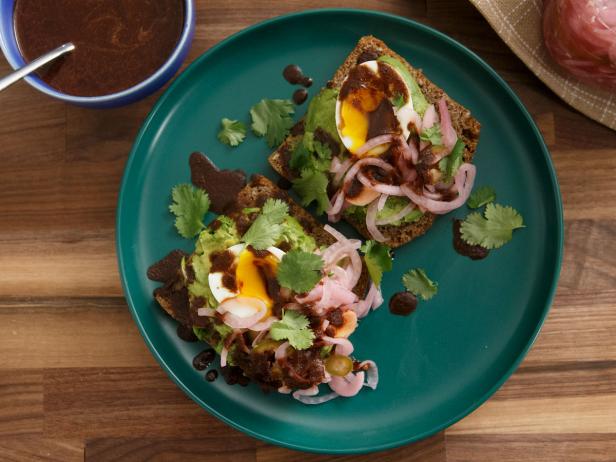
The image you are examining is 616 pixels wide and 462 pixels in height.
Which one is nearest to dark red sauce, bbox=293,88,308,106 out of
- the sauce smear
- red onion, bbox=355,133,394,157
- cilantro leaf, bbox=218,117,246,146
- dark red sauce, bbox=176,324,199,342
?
cilantro leaf, bbox=218,117,246,146

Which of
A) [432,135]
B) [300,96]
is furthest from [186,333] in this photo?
[432,135]

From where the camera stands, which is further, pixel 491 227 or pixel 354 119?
pixel 491 227

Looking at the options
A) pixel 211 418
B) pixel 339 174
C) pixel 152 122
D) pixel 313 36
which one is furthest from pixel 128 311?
pixel 313 36

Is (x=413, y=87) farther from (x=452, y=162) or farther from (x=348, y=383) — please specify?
(x=348, y=383)

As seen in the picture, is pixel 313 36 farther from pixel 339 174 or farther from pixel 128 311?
pixel 128 311

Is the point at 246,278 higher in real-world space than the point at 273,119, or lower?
lower

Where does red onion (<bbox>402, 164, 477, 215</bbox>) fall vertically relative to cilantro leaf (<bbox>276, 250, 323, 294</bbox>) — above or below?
above

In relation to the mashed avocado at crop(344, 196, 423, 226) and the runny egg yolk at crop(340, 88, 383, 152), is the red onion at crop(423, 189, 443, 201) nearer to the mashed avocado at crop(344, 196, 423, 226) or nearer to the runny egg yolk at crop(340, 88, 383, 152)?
the mashed avocado at crop(344, 196, 423, 226)

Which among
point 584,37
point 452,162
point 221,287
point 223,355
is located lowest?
point 223,355
